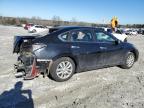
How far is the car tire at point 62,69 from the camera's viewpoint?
645 cm

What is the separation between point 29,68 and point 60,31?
1439 mm

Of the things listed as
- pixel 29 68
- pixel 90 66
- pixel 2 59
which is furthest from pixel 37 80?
pixel 2 59

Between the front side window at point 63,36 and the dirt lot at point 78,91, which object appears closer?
the dirt lot at point 78,91

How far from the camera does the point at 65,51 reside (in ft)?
21.5

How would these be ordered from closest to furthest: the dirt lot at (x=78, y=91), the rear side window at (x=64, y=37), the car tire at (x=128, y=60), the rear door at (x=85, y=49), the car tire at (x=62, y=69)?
the dirt lot at (x=78, y=91) → the car tire at (x=62, y=69) → the rear side window at (x=64, y=37) → the rear door at (x=85, y=49) → the car tire at (x=128, y=60)

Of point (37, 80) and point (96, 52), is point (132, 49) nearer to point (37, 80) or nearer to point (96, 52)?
point (96, 52)

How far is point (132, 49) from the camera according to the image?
8.60 meters

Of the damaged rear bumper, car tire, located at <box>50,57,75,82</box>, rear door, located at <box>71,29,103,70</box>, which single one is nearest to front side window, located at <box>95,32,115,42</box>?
rear door, located at <box>71,29,103,70</box>

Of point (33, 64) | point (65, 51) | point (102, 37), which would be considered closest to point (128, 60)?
point (102, 37)

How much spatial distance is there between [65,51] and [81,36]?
2.83ft

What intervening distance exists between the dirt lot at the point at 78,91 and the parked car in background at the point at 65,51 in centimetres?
36

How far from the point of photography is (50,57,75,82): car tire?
6449 mm

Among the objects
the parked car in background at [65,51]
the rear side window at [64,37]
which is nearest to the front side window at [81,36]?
the parked car in background at [65,51]

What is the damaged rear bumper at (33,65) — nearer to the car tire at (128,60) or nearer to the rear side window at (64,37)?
the rear side window at (64,37)
